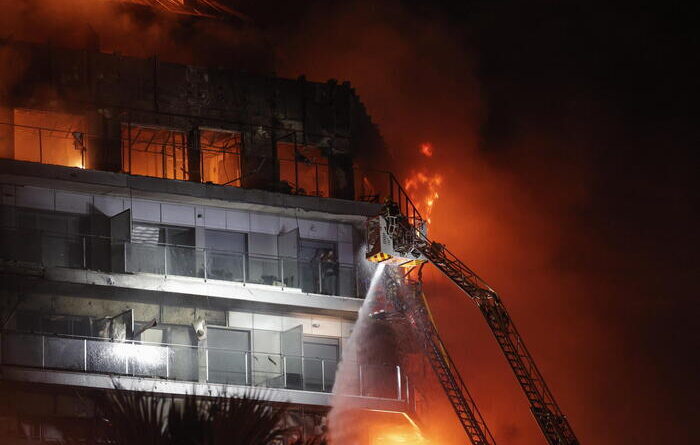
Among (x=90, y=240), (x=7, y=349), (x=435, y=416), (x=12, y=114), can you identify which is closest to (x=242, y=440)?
(x=7, y=349)

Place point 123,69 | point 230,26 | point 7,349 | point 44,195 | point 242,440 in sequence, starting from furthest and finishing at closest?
point 230,26, point 123,69, point 44,195, point 7,349, point 242,440

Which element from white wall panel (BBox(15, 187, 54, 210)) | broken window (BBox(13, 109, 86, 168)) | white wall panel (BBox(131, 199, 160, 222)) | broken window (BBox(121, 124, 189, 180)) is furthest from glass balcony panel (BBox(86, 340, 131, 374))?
broken window (BBox(121, 124, 189, 180))

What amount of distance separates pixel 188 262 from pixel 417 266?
412 inches

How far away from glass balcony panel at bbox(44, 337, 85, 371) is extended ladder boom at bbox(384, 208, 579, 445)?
14259 millimetres

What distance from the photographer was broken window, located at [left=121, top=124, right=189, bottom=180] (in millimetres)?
61719

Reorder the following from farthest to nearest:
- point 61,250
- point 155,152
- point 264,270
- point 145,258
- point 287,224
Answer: point 287,224 → point 155,152 → point 264,270 → point 145,258 → point 61,250

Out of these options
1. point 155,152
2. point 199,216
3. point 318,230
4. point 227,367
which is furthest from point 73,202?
point 318,230

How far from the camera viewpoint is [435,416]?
70.1 meters

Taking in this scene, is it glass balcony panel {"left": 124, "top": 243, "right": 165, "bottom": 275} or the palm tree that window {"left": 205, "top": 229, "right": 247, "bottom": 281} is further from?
the palm tree

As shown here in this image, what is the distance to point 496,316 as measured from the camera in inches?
2542

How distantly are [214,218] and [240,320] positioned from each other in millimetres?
4158

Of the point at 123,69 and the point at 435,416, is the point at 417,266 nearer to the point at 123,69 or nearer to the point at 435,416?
the point at 435,416

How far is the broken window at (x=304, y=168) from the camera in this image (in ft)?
214

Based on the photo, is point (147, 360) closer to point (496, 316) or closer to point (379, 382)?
point (379, 382)
